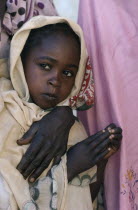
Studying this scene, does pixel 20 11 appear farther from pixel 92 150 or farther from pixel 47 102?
pixel 92 150

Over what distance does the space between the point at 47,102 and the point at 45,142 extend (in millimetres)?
182

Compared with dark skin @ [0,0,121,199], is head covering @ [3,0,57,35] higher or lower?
higher

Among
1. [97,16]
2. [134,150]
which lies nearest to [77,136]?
[134,150]

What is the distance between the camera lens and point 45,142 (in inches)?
63.3

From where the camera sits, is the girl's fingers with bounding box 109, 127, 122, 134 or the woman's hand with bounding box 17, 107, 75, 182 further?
the girl's fingers with bounding box 109, 127, 122, 134

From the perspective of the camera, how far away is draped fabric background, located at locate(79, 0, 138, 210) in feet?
5.89

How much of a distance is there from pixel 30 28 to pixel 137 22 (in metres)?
0.54

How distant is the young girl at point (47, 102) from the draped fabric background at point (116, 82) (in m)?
0.12

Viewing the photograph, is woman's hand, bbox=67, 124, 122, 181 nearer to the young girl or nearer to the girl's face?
the young girl

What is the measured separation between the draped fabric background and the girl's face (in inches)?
8.9

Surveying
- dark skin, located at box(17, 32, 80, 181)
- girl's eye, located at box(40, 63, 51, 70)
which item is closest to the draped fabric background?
dark skin, located at box(17, 32, 80, 181)

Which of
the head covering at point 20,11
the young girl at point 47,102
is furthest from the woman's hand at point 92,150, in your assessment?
the head covering at point 20,11

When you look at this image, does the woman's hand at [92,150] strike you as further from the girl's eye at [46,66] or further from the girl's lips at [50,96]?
the girl's eye at [46,66]

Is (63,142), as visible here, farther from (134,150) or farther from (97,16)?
(97,16)
